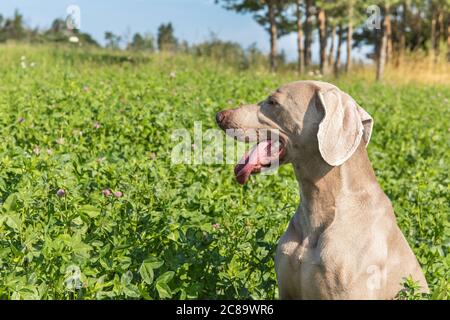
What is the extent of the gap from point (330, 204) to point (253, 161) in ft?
1.44

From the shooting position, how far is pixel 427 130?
390 inches

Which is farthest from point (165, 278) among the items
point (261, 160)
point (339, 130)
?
→ point (339, 130)

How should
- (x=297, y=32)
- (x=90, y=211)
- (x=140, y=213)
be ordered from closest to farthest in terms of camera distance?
(x=90, y=211), (x=140, y=213), (x=297, y=32)

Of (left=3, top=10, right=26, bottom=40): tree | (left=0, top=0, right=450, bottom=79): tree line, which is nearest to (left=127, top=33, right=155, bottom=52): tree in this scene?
(left=0, top=0, right=450, bottom=79): tree line

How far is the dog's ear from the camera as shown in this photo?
9.79 feet

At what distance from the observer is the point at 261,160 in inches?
128

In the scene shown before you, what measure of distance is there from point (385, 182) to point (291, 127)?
3616 mm

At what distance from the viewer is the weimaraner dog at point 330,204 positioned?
9.73 ft

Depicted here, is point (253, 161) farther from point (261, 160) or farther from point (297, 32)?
point (297, 32)

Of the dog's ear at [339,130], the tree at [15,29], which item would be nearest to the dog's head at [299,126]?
the dog's ear at [339,130]

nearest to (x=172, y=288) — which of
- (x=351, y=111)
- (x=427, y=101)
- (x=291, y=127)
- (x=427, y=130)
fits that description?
(x=291, y=127)

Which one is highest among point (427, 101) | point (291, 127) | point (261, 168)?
point (291, 127)

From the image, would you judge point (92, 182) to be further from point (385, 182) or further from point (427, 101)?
point (427, 101)

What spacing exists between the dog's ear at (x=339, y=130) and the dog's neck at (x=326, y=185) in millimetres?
123
